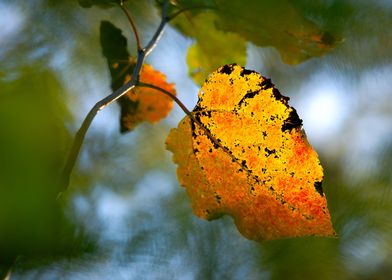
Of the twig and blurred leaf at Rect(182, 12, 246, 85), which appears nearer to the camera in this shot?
the twig

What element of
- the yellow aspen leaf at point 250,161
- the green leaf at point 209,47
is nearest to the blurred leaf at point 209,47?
the green leaf at point 209,47

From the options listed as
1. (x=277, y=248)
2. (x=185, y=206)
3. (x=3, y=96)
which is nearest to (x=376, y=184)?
(x=277, y=248)

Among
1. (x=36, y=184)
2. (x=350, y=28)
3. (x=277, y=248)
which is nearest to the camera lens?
(x=36, y=184)

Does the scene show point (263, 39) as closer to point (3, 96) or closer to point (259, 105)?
point (259, 105)

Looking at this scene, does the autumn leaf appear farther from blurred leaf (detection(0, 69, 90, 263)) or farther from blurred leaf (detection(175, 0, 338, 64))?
blurred leaf (detection(0, 69, 90, 263))

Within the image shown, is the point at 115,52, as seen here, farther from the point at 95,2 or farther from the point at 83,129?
the point at 83,129

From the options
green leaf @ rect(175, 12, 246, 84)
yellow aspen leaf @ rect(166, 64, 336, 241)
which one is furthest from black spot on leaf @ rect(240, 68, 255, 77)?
green leaf @ rect(175, 12, 246, 84)
